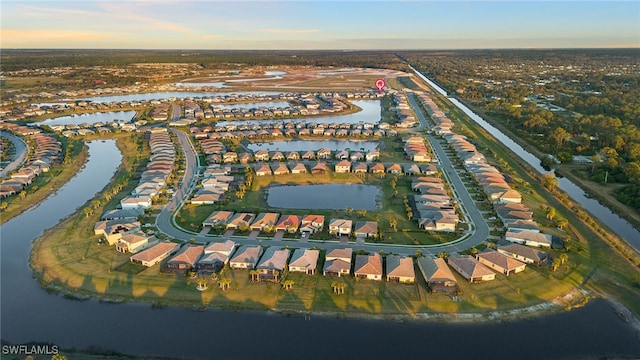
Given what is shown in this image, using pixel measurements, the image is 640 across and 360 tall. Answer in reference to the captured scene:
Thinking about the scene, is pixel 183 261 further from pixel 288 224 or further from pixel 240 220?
pixel 288 224

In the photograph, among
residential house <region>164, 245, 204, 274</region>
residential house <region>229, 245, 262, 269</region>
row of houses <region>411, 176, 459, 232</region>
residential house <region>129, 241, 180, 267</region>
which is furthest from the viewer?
row of houses <region>411, 176, 459, 232</region>

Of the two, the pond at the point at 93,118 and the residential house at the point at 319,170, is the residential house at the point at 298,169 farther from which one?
the pond at the point at 93,118

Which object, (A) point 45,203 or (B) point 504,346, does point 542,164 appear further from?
(A) point 45,203

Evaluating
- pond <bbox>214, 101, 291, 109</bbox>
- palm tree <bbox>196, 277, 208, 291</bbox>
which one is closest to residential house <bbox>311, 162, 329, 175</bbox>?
palm tree <bbox>196, 277, 208, 291</bbox>

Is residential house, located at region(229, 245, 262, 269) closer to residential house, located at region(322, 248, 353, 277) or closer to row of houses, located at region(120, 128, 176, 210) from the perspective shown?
residential house, located at region(322, 248, 353, 277)

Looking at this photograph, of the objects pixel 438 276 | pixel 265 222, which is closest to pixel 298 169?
pixel 265 222

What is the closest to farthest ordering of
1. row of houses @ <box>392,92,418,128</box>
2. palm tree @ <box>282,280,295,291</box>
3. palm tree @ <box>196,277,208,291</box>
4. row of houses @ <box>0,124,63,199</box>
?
palm tree @ <box>282,280,295,291</box> → palm tree @ <box>196,277,208,291</box> → row of houses @ <box>0,124,63,199</box> → row of houses @ <box>392,92,418,128</box>
